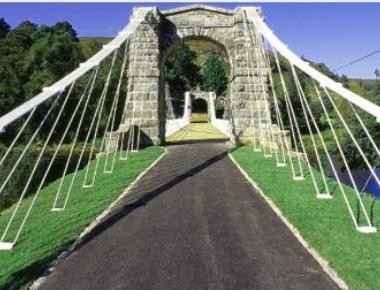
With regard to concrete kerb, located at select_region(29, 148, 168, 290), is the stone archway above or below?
above

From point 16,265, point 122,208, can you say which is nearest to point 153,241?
point 16,265

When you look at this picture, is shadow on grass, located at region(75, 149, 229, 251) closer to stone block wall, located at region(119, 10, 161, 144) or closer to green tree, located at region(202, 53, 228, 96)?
stone block wall, located at region(119, 10, 161, 144)

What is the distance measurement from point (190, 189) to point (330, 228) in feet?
17.0

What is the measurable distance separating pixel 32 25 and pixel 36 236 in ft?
242

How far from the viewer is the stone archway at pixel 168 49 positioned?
25.5m

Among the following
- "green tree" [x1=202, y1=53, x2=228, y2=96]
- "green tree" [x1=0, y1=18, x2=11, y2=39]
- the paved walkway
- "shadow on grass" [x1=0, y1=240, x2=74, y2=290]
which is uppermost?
"green tree" [x1=0, y1=18, x2=11, y2=39]

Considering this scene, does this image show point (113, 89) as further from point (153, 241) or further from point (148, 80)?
point (153, 241)

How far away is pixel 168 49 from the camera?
26328 mm

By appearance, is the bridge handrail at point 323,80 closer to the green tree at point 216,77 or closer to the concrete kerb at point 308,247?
the concrete kerb at point 308,247

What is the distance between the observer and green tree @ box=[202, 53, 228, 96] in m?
79.8

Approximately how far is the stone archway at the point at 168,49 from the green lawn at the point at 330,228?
993 cm

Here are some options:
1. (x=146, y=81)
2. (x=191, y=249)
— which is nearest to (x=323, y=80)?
(x=191, y=249)

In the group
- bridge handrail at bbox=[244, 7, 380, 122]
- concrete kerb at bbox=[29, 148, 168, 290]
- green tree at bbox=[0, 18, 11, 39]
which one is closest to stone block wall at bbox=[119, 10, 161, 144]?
bridge handrail at bbox=[244, 7, 380, 122]

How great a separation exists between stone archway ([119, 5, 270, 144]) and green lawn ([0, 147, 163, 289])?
25.3 ft
